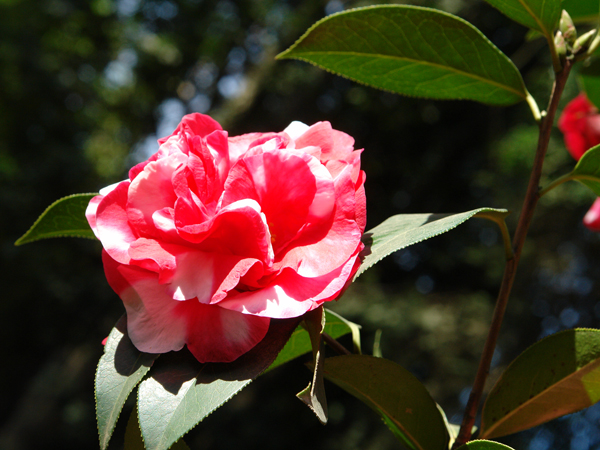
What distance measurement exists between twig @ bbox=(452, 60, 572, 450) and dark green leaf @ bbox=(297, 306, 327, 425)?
0.58ft

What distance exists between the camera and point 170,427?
28cm

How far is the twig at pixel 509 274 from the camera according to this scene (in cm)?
41

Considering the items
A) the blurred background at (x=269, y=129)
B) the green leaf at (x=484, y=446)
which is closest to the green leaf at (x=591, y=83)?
the green leaf at (x=484, y=446)

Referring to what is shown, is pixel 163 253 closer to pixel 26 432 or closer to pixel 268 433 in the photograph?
pixel 268 433

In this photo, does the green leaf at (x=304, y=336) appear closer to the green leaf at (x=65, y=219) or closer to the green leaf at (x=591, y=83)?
the green leaf at (x=65, y=219)

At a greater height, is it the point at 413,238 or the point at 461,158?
the point at 413,238

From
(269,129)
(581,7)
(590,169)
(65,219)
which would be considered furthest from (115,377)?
(269,129)

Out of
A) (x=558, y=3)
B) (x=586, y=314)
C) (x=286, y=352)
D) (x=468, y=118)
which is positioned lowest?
(x=586, y=314)

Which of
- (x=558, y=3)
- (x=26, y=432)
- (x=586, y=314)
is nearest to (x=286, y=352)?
(x=558, y=3)

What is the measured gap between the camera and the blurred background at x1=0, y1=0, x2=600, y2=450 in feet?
9.03

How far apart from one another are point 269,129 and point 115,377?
13.2 feet

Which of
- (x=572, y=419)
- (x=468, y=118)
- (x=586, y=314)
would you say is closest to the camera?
(x=572, y=419)

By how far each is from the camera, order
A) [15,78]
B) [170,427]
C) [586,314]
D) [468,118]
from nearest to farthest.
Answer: [170,427]
[586,314]
[468,118]
[15,78]

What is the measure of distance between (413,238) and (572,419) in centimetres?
267
